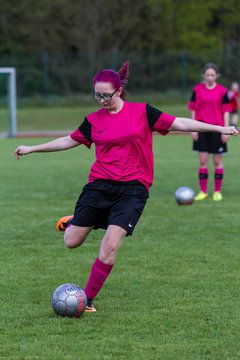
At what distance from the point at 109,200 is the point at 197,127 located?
0.93 metres

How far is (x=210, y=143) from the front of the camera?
44.4ft

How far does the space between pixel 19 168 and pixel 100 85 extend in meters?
12.8

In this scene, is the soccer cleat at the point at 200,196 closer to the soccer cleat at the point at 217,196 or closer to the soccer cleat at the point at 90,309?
the soccer cleat at the point at 217,196

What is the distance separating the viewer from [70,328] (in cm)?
630

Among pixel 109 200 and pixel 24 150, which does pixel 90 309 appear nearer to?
pixel 109 200

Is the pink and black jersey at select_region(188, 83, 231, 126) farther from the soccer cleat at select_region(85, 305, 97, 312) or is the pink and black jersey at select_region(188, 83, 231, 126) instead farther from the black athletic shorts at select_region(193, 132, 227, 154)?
the soccer cleat at select_region(85, 305, 97, 312)

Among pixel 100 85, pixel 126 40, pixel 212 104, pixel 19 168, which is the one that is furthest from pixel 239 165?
pixel 126 40

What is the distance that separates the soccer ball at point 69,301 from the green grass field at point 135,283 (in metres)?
0.09

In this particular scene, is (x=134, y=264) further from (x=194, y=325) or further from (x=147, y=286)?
(x=194, y=325)

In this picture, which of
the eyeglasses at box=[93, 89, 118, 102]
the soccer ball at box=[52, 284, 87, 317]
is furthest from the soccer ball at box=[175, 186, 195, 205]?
the soccer ball at box=[52, 284, 87, 317]

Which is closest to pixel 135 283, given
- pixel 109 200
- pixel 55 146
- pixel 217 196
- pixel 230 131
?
pixel 109 200

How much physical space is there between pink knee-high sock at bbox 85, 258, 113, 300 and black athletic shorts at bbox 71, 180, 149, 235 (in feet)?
1.14

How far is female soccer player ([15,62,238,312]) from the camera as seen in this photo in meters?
6.75

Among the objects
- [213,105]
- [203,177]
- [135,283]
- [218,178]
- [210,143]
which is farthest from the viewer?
[203,177]
